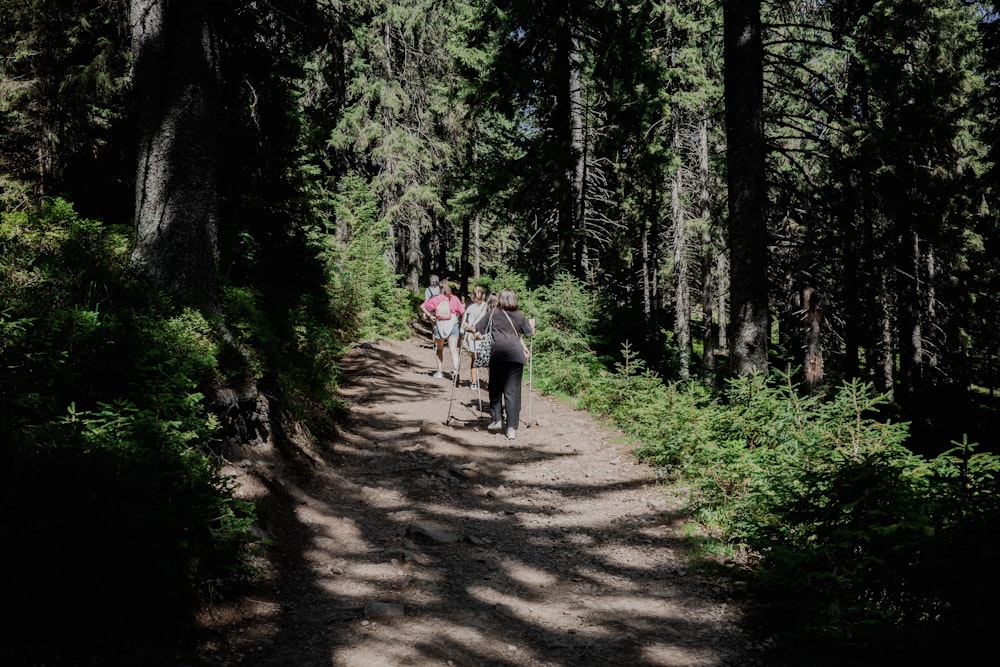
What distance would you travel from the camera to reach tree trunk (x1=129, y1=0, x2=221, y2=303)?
20.1 feet

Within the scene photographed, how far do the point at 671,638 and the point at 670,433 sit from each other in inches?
143

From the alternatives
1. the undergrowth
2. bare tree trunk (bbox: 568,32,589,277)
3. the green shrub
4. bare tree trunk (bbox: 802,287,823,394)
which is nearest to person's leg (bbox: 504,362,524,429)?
the undergrowth

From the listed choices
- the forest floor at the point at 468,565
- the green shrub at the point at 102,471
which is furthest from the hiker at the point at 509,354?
the green shrub at the point at 102,471

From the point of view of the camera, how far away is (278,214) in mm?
10500

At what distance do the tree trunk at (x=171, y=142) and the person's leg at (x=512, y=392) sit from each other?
15.0 feet

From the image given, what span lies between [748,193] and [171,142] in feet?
22.8

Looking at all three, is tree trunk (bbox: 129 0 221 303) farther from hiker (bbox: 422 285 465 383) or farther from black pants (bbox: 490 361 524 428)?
hiker (bbox: 422 285 465 383)

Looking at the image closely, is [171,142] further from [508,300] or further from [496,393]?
[496,393]

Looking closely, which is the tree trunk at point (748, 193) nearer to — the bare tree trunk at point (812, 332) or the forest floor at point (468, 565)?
the forest floor at point (468, 565)

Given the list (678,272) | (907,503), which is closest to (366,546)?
(907,503)

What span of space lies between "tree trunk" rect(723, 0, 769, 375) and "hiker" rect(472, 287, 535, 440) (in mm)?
3155

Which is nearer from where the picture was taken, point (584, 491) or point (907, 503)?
point (907, 503)

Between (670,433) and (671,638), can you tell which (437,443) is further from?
(671,638)

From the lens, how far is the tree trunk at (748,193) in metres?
7.86
